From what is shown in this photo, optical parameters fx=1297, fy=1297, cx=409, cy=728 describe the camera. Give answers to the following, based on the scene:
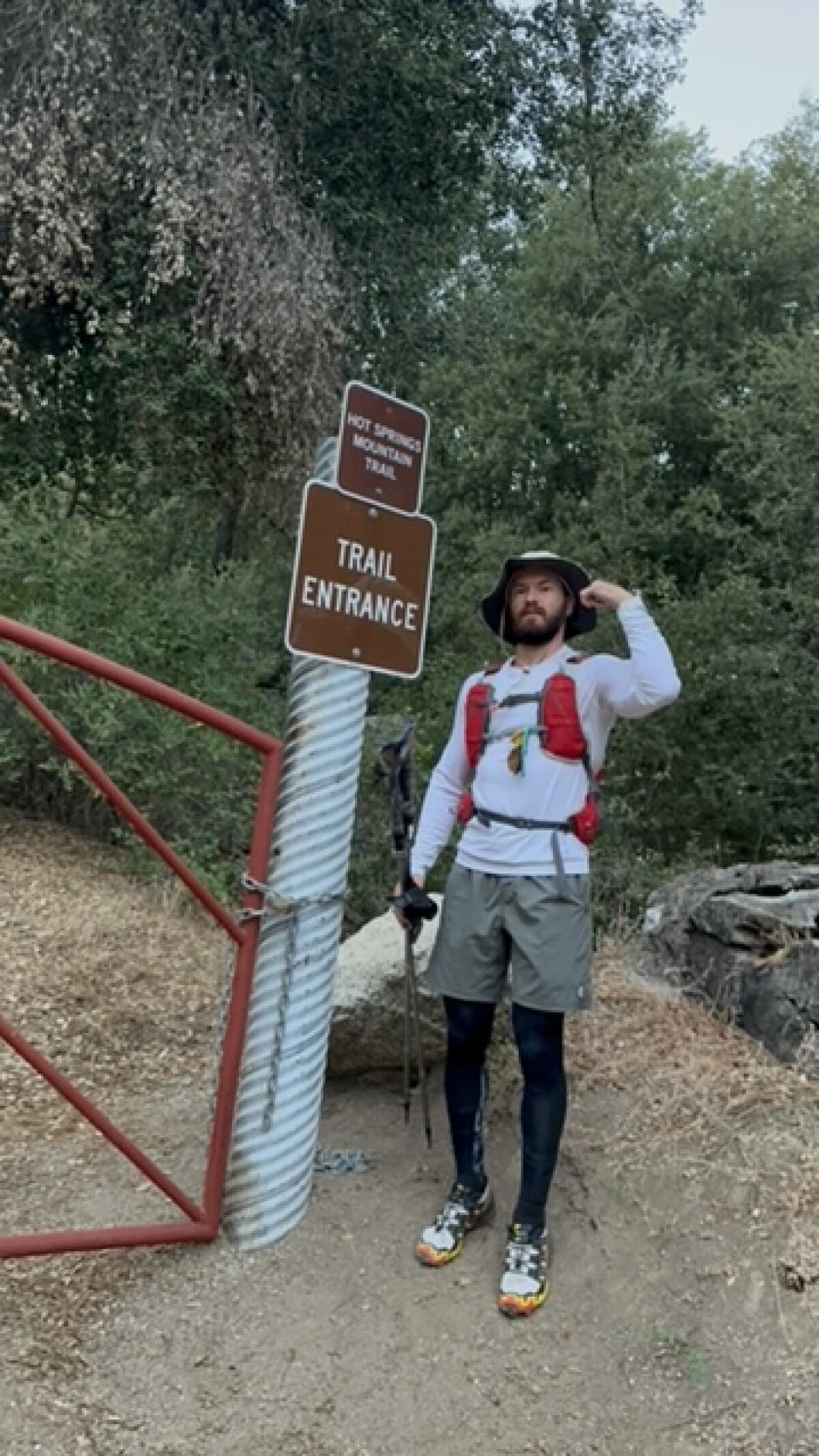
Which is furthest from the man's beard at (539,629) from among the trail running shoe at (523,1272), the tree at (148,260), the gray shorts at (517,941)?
the tree at (148,260)

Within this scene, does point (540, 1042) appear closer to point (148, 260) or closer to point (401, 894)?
point (401, 894)

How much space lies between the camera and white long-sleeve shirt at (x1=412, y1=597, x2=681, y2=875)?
2.85 m

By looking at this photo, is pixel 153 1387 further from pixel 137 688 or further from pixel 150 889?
pixel 150 889

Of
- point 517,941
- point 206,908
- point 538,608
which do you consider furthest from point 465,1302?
point 538,608

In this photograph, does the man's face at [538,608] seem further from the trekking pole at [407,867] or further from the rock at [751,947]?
the rock at [751,947]

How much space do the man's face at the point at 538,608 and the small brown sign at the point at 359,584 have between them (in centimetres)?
27

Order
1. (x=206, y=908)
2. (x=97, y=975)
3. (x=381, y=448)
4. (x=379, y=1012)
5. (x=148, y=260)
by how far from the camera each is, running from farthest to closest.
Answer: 1. (x=148, y=260)
2. (x=97, y=975)
3. (x=379, y=1012)
4. (x=381, y=448)
5. (x=206, y=908)

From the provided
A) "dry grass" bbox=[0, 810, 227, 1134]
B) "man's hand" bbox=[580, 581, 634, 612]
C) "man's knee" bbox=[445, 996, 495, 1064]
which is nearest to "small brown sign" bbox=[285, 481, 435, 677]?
"man's hand" bbox=[580, 581, 634, 612]

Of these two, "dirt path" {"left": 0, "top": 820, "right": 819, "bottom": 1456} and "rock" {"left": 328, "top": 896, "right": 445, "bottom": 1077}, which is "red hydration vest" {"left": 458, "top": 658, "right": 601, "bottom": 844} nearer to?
"rock" {"left": 328, "top": 896, "right": 445, "bottom": 1077}

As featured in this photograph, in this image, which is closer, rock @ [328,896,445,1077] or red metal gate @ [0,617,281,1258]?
red metal gate @ [0,617,281,1258]

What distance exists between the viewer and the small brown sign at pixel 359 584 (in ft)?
9.98

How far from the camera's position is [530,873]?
2.91 meters

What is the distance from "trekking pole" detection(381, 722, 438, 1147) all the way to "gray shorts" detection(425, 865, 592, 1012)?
0.11m

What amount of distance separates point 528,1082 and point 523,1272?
1.33 feet
